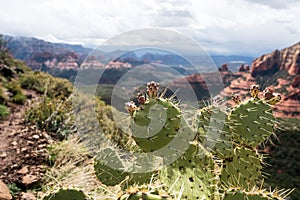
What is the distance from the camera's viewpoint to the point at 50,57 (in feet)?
223

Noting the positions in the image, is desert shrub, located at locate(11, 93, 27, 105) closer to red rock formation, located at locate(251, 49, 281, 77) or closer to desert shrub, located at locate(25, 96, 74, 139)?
desert shrub, located at locate(25, 96, 74, 139)

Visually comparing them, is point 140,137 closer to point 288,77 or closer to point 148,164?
point 148,164

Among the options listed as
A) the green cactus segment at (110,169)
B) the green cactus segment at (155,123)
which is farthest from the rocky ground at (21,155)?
the green cactus segment at (155,123)

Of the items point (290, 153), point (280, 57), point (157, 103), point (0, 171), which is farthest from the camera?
point (280, 57)

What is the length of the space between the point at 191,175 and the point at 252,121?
0.70 metres

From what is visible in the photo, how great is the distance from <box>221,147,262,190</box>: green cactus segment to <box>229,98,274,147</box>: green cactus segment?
9 centimetres

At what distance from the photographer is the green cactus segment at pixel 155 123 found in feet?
6.88

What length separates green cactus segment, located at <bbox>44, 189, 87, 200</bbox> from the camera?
2176 millimetres

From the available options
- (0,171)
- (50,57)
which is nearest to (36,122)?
(0,171)

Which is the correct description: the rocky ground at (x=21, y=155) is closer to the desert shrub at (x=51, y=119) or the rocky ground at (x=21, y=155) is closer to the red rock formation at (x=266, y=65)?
the desert shrub at (x=51, y=119)

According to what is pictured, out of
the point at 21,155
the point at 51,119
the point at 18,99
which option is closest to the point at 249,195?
the point at 21,155

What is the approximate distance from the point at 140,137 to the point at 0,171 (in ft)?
8.81

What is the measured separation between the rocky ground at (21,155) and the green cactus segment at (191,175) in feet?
6.15

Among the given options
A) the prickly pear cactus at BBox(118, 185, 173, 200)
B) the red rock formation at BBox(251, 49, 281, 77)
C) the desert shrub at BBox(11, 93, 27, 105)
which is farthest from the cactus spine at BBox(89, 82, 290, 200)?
the red rock formation at BBox(251, 49, 281, 77)
